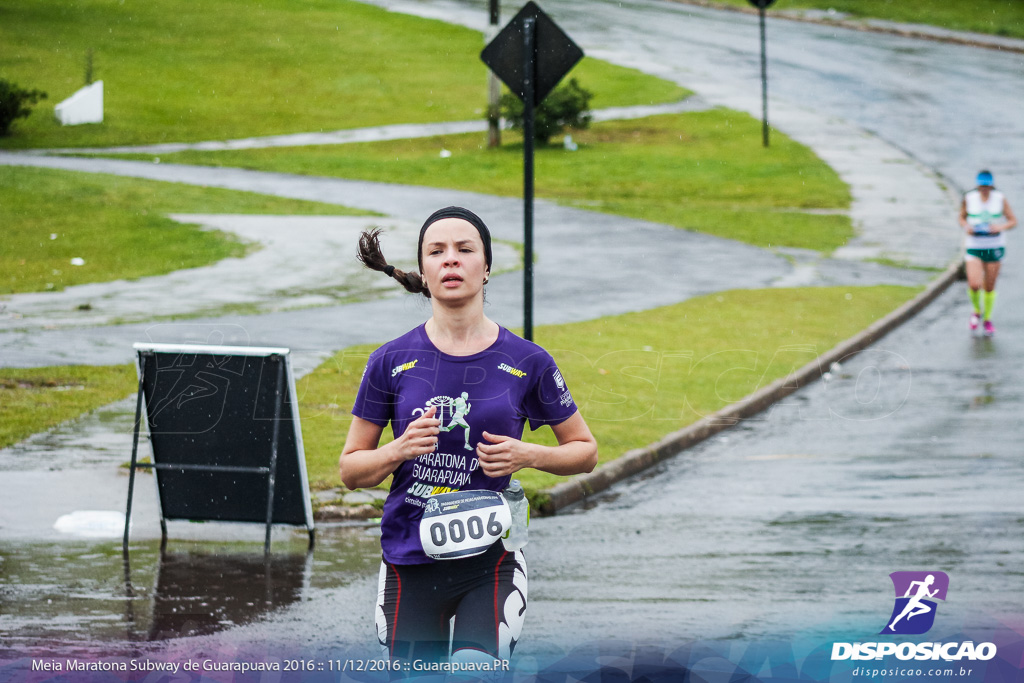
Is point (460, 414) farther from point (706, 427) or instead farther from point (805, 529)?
point (706, 427)

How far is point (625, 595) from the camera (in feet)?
22.9

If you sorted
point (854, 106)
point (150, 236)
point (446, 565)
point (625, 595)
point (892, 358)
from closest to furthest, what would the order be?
1. point (446, 565)
2. point (625, 595)
3. point (892, 358)
4. point (150, 236)
5. point (854, 106)

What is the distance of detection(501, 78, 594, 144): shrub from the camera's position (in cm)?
3797

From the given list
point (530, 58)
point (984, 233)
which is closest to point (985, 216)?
point (984, 233)

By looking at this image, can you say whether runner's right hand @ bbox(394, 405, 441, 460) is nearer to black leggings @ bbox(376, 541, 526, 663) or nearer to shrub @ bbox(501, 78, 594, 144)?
black leggings @ bbox(376, 541, 526, 663)

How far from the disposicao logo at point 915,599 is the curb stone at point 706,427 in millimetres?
2542

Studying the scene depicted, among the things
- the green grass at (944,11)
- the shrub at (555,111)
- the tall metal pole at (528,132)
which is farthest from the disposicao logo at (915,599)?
the green grass at (944,11)

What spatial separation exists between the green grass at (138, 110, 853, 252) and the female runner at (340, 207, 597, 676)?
20.5 meters

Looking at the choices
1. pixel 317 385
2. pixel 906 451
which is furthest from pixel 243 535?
pixel 906 451

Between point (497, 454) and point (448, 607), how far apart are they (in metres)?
0.56

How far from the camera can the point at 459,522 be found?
3.89m

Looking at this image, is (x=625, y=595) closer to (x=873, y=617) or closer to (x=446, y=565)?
(x=873, y=617)

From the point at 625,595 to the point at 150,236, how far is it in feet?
60.4

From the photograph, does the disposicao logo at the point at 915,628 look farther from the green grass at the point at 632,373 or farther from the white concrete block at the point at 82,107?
the white concrete block at the point at 82,107
